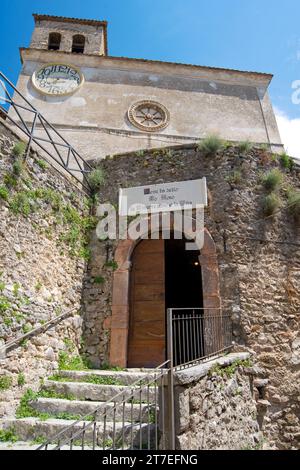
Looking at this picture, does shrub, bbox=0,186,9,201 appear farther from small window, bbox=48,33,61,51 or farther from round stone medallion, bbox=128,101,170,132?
small window, bbox=48,33,61,51

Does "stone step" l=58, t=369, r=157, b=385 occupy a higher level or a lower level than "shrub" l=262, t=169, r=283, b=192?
lower

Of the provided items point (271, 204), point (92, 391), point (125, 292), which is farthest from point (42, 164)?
point (271, 204)

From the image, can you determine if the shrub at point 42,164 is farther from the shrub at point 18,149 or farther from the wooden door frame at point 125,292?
the wooden door frame at point 125,292

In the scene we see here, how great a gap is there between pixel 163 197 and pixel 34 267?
2907 mm

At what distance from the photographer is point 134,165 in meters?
7.09

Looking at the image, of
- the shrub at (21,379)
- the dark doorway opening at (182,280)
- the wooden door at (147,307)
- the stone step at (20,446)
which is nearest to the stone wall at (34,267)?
the shrub at (21,379)

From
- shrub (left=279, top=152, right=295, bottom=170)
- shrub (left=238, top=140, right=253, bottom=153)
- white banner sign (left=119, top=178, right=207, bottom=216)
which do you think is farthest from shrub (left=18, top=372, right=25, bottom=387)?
shrub (left=279, top=152, right=295, bottom=170)

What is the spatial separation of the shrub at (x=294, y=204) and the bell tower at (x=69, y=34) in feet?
42.9

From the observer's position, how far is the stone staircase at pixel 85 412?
11.2 ft

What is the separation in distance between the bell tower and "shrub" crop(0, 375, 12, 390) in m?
15.3

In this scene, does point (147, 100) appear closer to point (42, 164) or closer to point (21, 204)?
point (42, 164)

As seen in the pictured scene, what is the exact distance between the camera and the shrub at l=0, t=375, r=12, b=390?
4.02m

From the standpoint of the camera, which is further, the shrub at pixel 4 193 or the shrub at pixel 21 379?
the shrub at pixel 4 193
